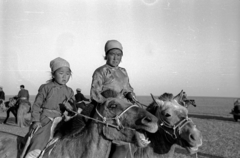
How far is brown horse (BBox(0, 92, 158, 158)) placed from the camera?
291cm

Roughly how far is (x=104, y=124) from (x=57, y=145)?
0.81m

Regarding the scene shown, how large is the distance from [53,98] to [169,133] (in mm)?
2169

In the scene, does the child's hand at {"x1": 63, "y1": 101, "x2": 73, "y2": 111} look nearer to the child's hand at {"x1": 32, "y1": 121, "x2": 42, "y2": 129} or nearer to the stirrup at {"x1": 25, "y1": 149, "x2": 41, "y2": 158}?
the child's hand at {"x1": 32, "y1": 121, "x2": 42, "y2": 129}

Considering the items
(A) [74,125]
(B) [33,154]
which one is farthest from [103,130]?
(B) [33,154]

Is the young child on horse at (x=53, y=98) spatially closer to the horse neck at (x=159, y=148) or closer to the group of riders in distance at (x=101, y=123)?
the group of riders in distance at (x=101, y=123)

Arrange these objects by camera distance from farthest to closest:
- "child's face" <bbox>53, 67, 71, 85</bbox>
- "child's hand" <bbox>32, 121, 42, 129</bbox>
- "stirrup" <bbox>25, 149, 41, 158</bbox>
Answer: "child's face" <bbox>53, 67, 71, 85</bbox>
"child's hand" <bbox>32, 121, 42, 129</bbox>
"stirrup" <bbox>25, 149, 41, 158</bbox>

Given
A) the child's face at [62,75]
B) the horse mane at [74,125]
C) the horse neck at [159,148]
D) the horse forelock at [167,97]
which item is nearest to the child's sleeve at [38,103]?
the child's face at [62,75]

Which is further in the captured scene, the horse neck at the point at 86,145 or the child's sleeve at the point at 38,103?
the child's sleeve at the point at 38,103

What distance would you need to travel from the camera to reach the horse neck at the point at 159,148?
4.47 metres

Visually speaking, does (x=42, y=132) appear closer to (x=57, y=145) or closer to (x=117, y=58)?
(x=57, y=145)

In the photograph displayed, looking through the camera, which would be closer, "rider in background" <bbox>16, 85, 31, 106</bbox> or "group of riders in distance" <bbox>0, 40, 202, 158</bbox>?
"group of riders in distance" <bbox>0, 40, 202, 158</bbox>

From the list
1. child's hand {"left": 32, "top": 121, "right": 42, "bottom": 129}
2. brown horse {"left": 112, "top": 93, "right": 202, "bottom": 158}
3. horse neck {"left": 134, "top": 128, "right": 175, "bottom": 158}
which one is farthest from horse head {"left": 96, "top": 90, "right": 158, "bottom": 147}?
horse neck {"left": 134, "top": 128, "right": 175, "bottom": 158}

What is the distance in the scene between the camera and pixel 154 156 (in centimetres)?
446

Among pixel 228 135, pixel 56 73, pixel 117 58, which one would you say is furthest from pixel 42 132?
pixel 228 135
